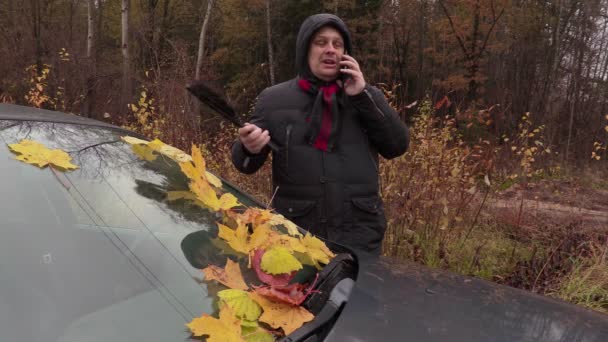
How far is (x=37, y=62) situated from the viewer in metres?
14.1

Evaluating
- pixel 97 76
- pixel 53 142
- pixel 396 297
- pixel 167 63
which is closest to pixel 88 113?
pixel 97 76

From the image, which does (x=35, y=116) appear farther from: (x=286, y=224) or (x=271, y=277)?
(x=271, y=277)

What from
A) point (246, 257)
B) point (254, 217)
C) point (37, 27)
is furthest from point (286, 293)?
point (37, 27)

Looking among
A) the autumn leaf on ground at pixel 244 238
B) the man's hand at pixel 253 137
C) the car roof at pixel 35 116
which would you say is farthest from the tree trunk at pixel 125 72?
the autumn leaf on ground at pixel 244 238

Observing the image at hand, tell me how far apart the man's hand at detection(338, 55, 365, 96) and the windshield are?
0.81 meters

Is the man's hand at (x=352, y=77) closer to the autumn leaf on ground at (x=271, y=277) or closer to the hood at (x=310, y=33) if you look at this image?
the hood at (x=310, y=33)

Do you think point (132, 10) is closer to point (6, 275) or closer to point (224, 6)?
point (224, 6)

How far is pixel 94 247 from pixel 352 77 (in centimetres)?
124

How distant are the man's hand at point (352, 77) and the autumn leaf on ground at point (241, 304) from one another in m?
1.12

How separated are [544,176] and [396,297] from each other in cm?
827

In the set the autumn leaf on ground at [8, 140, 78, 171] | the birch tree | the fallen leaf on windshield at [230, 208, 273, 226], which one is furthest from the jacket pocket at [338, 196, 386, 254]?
the birch tree

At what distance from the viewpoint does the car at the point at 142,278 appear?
3.84 ft

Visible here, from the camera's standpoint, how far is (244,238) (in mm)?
1513

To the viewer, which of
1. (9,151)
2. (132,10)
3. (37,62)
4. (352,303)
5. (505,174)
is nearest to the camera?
(352,303)
